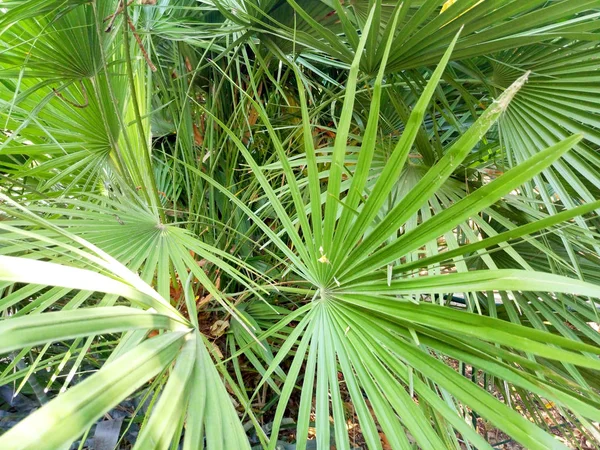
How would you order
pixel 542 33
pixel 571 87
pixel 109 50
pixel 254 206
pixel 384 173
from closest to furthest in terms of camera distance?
pixel 384 173, pixel 542 33, pixel 571 87, pixel 109 50, pixel 254 206

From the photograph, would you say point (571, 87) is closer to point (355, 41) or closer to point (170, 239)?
point (355, 41)

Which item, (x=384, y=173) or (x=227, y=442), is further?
(x=384, y=173)

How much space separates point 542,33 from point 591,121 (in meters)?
0.20

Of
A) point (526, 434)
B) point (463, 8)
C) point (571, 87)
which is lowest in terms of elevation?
point (526, 434)

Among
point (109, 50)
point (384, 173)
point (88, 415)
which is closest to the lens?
point (88, 415)

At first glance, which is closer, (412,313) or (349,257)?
(412,313)

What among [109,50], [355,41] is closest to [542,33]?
[355,41]

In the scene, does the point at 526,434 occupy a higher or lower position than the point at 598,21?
lower

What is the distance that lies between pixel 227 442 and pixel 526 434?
0.27 m

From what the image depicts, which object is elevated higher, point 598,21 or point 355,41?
point 355,41

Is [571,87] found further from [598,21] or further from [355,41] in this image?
[355,41]

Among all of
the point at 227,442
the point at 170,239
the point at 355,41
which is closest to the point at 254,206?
the point at 170,239

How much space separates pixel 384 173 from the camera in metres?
0.45

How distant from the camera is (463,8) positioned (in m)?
0.52
